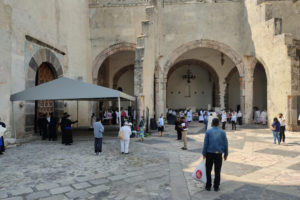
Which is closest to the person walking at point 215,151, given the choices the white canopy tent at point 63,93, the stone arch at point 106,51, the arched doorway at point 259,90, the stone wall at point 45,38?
the white canopy tent at point 63,93

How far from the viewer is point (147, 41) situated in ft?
40.6

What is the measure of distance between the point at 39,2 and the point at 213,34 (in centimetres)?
1010

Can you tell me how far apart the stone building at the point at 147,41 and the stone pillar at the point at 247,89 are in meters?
0.06

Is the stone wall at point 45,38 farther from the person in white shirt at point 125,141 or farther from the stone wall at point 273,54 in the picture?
the stone wall at point 273,54

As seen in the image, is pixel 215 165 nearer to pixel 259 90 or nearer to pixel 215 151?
pixel 215 151

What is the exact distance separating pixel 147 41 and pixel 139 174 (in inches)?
350

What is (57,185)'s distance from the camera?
13.5ft

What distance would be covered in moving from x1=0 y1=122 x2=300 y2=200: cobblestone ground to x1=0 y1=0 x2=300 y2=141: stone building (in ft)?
11.6

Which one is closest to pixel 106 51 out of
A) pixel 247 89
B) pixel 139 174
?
pixel 247 89

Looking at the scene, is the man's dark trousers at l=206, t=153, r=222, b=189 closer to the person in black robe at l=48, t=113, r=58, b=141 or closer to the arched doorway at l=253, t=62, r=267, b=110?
the person in black robe at l=48, t=113, r=58, b=141

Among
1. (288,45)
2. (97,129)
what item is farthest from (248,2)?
(97,129)

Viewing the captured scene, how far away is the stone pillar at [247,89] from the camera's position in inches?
587

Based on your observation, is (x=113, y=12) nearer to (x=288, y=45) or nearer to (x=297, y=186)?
(x=288, y=45)

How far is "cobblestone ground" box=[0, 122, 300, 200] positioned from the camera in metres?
3.77
